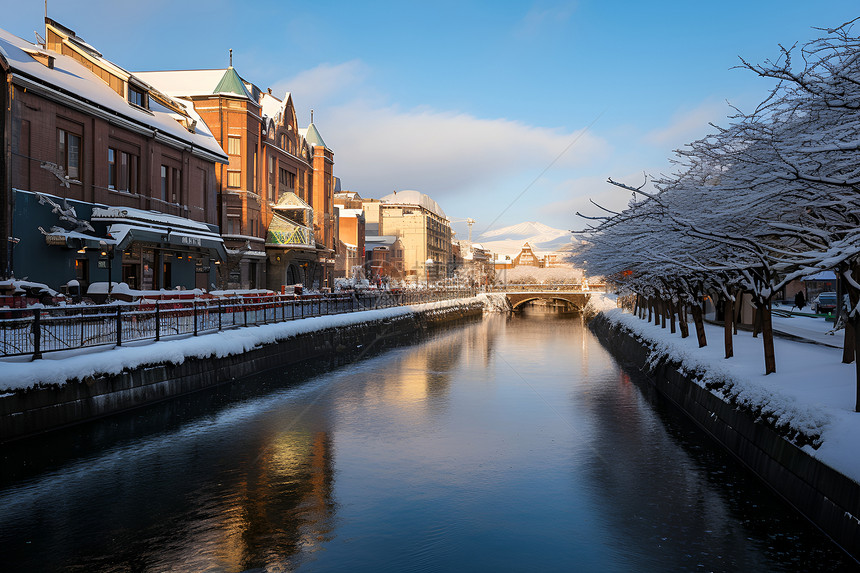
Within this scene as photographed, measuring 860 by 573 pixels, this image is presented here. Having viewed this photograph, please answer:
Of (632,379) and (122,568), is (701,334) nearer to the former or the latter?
(632,379)

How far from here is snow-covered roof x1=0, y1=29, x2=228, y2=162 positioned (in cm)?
2691

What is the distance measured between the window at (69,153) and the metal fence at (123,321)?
8793mm

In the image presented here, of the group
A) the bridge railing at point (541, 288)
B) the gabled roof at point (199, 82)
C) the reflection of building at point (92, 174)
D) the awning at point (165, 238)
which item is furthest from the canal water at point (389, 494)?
the bridge railing at point (541, 288)

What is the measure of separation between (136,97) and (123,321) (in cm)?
2308

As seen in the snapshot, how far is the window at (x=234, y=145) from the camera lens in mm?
50406

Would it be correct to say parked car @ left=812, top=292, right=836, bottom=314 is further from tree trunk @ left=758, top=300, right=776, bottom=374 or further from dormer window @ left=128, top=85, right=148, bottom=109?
dormer window @ left=128, top=85, right=148, bottom=109

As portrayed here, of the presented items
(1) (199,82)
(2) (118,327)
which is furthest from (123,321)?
(1) (199,82)

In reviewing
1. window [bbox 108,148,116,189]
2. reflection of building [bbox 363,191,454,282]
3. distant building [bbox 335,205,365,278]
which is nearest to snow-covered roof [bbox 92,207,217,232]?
window [bbox 108,148,116,189]

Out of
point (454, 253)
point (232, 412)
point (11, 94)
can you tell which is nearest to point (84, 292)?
point (11, 94)

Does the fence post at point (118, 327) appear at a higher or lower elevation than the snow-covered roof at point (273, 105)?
lower

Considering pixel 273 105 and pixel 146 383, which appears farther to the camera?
pixel 273 105

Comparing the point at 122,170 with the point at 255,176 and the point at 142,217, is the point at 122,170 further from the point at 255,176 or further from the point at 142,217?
the point at 255,176

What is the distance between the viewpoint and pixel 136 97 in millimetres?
37438

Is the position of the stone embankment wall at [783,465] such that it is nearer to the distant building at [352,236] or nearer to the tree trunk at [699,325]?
the tree trunk at [699,325]
